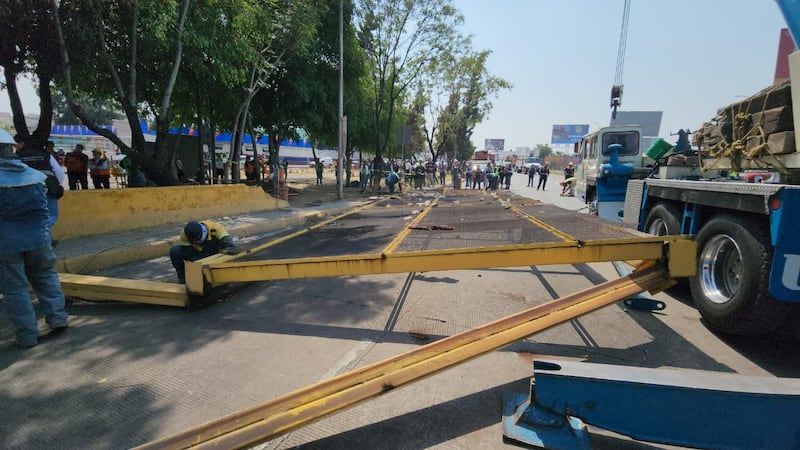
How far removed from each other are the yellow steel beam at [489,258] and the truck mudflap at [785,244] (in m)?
0.50

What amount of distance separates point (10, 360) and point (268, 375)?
2.20m

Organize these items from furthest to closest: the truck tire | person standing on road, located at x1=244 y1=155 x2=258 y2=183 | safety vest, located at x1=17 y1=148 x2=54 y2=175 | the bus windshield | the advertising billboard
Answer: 1. the advertising billboard
2. person standing on road, located at x1=244 y1=155 x2=258 y2=183
3. the bus windshield
4. safety vest, located at x1=17 y1=148 x2=54 y2=175
5. the truck tire

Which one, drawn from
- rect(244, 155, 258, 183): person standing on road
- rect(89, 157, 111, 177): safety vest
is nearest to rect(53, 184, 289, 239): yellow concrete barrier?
rect(89, 157, 111, 177): safety vest

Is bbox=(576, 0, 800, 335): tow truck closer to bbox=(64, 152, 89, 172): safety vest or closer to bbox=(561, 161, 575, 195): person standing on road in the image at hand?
bbox=(561, 161, 575, 195): person standing on road

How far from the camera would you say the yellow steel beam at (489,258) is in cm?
320

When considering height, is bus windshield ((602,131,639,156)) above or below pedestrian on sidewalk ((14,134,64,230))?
above

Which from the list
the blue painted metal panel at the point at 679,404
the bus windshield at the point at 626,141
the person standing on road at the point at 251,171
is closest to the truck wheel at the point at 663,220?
the blue painted metal panel at the point at 679,404

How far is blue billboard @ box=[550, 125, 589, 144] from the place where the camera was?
3273 inches

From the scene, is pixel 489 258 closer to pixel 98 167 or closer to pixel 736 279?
pixel 736 279

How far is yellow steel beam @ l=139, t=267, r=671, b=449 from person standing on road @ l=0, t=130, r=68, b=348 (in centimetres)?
250

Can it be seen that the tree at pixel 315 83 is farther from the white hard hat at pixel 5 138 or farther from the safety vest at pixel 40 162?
the white hard hat at pixel 5 138

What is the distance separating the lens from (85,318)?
3.95 meters

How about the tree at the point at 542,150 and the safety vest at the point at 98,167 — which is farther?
the tree at the point at 542,150

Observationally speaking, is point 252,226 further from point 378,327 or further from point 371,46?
point 371,46
